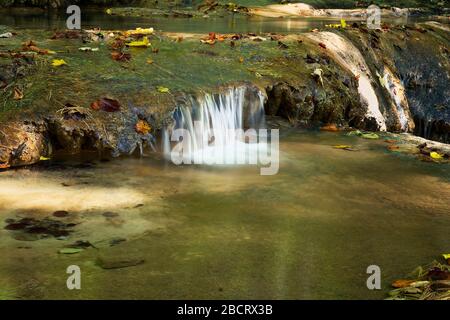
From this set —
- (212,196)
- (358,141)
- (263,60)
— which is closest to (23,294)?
(212,196)

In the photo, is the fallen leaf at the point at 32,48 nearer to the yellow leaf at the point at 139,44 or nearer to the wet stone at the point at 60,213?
the yellow leaf at the point at 139,44

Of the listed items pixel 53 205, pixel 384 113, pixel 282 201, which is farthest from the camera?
pixel 384 113

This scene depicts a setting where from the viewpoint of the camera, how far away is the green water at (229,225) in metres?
4.17

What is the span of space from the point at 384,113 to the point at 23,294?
9358 mm

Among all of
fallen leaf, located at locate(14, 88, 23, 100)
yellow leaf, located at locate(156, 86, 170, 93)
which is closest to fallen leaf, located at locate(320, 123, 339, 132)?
yellow leaf, located at locate(156, 86, 170, 93)

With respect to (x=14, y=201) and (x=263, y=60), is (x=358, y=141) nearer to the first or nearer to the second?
(x=263, y=60)

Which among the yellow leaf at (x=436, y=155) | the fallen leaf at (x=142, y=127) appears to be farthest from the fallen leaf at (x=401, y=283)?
the fallen leaf at (x=142, y=127)

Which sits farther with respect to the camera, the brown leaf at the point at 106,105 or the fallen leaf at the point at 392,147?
the fallen leaf at the point at 392,147

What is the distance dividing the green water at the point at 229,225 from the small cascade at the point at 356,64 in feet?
13.2

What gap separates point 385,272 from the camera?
4457 mm

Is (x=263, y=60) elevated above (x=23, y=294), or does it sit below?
above

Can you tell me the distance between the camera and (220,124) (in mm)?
8555

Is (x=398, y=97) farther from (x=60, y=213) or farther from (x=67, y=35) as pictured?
(x=60, y=213)

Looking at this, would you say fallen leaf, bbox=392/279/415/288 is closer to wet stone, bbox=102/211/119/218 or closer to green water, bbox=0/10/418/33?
wet stone, bbox=102/211/119/218
